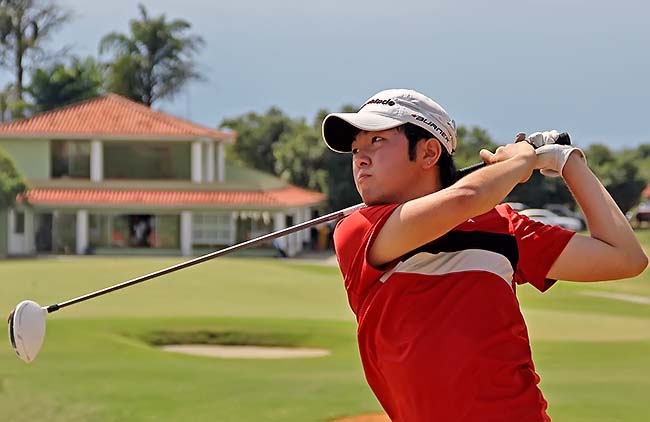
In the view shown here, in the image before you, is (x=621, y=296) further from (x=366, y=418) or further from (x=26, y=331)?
(x=26, y=331)

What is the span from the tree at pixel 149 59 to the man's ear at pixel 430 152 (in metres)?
66.4

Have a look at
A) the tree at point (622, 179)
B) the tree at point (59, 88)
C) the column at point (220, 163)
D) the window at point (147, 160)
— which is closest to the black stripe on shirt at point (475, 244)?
the window at point (147, 160)

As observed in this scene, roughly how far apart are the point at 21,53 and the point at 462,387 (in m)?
70.5

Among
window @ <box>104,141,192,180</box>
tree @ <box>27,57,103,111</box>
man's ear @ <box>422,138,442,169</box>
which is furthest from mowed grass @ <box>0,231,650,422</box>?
tree @ <box>27,57,103,111</box>

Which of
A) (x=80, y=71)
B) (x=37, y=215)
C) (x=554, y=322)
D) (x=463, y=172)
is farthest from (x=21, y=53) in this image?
(x=463, y=172)

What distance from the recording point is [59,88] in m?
69.1

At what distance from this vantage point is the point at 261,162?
7262 centimetres

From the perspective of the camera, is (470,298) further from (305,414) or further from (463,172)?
(305,414)

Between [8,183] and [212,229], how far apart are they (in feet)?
28.8

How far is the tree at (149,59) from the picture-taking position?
68.4 meters

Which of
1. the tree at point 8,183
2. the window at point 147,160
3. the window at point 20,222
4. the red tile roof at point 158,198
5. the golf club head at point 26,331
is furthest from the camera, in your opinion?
the window at point 147,160

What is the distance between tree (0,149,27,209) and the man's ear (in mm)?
45802

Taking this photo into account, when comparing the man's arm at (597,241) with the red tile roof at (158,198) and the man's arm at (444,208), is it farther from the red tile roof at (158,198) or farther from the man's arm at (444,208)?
the red tile roof at (158,198)

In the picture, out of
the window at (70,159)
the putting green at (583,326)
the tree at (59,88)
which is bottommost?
the putting green at (583,326)
